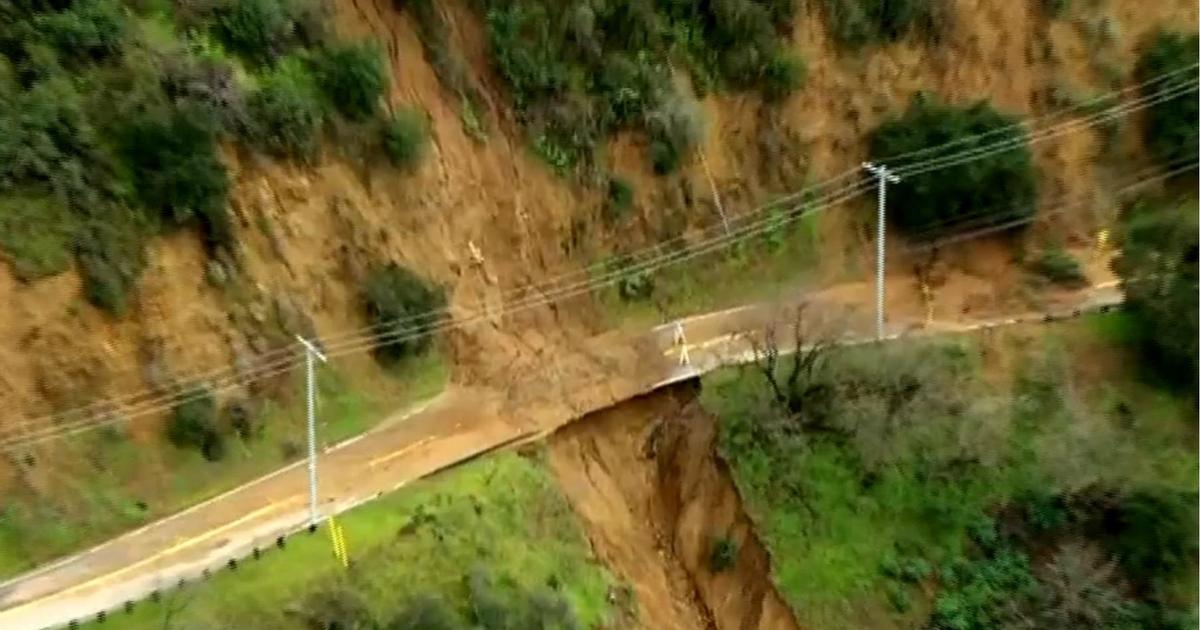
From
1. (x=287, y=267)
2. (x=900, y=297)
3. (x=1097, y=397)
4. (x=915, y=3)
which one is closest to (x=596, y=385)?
(x=287, y=267)

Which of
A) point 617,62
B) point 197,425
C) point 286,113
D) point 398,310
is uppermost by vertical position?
point 617,62

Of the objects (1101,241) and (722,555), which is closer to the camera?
(722,555)

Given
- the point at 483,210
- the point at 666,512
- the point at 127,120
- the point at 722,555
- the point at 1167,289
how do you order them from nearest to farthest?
the point at 127,120 < the point at 722,555 < the point at 666,512 < the point at 483,210 < the point at 1167,289

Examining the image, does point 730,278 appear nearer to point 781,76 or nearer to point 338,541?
point 781,76

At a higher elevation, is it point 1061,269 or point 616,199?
point 616,199

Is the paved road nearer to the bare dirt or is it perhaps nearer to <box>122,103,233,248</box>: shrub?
the bare dirt

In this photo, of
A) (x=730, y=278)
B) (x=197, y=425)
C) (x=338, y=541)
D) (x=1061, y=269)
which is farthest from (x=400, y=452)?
(x=1061, y=269)

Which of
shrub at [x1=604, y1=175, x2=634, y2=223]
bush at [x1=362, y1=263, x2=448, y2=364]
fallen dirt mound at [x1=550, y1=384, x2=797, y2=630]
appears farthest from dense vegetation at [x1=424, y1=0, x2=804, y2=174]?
fallen dirt mound at [x1=550, y1=384, x2=797, y2=630]
